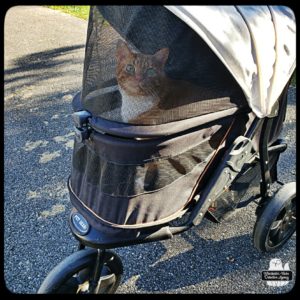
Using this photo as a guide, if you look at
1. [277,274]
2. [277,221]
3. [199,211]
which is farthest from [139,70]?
[277,274]

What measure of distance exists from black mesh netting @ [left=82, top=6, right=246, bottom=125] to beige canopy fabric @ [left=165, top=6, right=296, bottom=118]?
0.21 ft

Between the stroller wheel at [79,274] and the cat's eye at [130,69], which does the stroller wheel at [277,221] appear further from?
the cat's eye at [130,69]

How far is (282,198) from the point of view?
1706 mm

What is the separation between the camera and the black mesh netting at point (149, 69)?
1.18 metres

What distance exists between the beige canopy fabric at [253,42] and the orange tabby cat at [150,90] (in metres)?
0.14

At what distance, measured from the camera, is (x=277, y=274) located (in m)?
1.82

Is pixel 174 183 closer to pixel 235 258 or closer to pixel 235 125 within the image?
pixel 235 125

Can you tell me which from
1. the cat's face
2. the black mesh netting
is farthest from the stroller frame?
the cat's face

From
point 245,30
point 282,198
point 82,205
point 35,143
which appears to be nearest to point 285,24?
point 245,30

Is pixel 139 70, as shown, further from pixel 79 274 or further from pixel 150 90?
pixel 79 274

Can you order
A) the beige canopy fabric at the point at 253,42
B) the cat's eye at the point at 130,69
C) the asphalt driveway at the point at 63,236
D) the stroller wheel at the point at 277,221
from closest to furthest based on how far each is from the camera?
the beige canopy fabric at the point at 253,42 → the cat's eye at the point at 130,69 → the stroller wheel at the point at 277,221 → the asphalt driveway at the point at 63,236

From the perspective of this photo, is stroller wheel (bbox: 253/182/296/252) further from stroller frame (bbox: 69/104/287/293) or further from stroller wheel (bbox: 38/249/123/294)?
stroller wheel (bbox: 38/249/123/294)

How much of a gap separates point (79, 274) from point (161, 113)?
76cm

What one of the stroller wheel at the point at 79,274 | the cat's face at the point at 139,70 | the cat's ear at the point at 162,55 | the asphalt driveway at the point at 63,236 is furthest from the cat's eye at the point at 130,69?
the asphalt driveway at the point at 63,236
